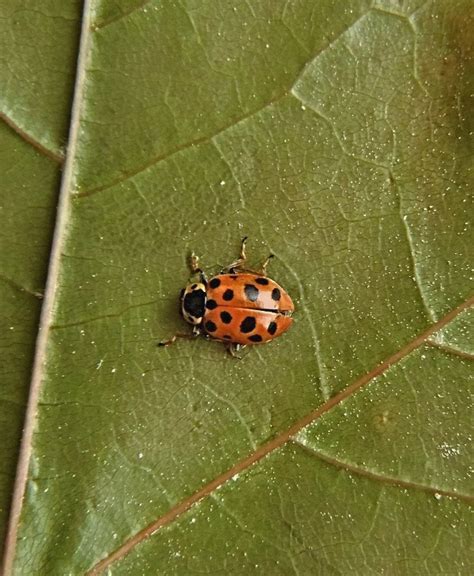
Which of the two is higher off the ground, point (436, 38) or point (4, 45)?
point (4, 45)

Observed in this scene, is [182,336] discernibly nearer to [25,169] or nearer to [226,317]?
[226,317]

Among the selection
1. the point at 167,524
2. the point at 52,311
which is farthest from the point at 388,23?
the point at 167,524

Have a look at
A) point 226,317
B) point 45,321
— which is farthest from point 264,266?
point 45,321

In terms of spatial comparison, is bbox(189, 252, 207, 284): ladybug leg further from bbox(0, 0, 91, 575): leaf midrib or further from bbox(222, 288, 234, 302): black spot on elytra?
bbox(0, 0, 91, 575): leaf midrib

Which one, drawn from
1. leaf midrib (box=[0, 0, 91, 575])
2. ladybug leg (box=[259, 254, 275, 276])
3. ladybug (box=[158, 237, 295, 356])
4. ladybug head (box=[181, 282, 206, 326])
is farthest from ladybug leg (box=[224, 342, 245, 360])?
leaf midrib (box=[0, 0, 91, 575])

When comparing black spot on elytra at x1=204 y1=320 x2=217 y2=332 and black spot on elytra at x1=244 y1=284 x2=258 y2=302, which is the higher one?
black spot on elytra at x1=244 y1=284 x2=258 y2=302

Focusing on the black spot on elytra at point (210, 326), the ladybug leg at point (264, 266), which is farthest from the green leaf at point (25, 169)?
the ladybug leg at point (264, 266)

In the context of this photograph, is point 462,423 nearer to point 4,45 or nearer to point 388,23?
point 388,23

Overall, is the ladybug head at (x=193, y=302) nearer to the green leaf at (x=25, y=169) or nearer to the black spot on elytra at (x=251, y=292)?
the black spot on elytra at (x=251, y=292)
